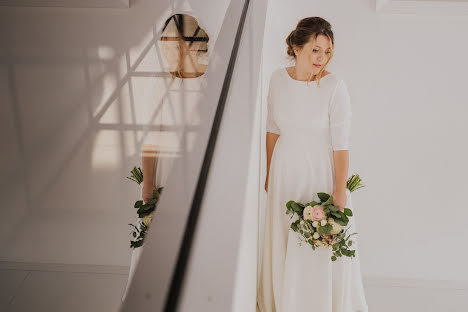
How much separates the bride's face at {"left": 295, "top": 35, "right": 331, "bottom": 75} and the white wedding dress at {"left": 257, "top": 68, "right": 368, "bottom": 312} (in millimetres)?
67

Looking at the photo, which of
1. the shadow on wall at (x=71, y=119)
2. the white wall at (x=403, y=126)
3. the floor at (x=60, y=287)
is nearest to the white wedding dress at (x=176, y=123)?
the floor at (x=60, y=287)

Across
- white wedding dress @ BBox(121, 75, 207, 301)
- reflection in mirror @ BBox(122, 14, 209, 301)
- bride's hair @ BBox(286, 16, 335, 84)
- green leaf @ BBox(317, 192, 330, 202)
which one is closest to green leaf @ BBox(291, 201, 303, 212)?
green leaf @ BBox(317, 192, 330, 202)

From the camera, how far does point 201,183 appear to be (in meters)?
0.29

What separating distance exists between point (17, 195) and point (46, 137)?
14.5 inches

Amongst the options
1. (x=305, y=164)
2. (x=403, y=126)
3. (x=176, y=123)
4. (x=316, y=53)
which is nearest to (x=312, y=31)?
(x=316, y=53)

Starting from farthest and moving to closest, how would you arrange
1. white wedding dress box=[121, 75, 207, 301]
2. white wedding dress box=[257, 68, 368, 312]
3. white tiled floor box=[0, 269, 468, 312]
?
white wedding dress box=[257, 68, 368, 312]
white tiled floor box=[0, 269, 468, 312]
white wedding dress box=[121, 75, 207, 301]

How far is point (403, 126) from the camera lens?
2385mm

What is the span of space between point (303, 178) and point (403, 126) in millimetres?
1127

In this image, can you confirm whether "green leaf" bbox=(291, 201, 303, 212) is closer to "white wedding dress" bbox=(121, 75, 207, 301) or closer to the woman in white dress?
the woman in white dress

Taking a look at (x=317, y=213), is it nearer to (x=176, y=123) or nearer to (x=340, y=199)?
(x=340, y=199)

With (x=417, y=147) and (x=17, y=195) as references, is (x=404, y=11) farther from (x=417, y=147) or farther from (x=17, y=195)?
(x=17, y=195)

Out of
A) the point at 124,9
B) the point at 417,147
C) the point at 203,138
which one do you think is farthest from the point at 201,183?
the point at 417,147

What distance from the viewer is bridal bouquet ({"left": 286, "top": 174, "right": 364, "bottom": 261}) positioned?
5.08ft

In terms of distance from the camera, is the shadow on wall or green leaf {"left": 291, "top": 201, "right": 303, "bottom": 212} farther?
green leaf {"left": 291, "top": 201, "right": 303, "bottom": 212}
